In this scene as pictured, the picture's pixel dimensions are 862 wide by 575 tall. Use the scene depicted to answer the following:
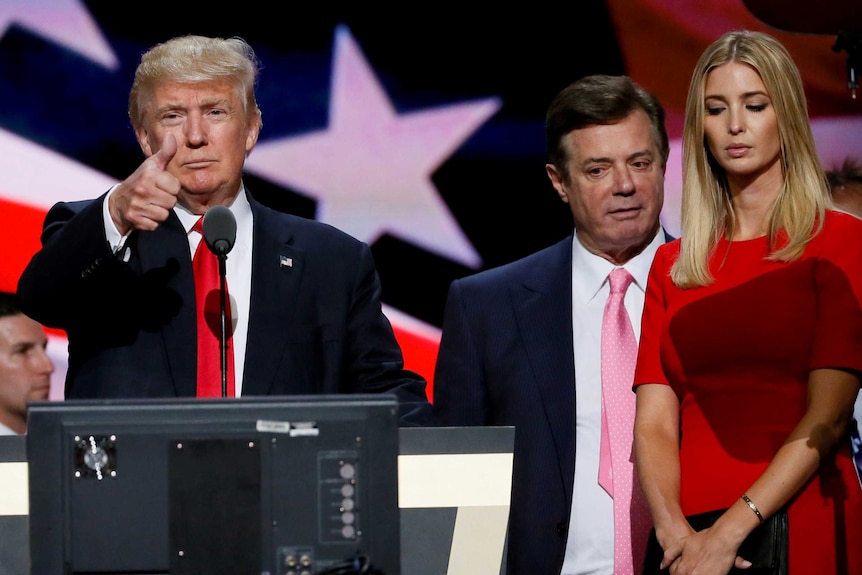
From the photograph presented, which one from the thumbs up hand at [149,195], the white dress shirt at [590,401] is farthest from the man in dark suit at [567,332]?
the thumbs up hand at [149,195]

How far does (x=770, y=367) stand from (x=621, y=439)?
1.88 feet

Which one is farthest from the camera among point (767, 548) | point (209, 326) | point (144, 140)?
point (144, 140)

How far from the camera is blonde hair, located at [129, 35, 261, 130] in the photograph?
2.86 m

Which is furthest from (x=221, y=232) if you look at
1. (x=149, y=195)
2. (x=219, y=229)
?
(x=149, y=195)

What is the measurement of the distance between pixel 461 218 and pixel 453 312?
34.9 inches

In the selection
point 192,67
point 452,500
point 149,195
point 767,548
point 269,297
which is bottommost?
point 767,548

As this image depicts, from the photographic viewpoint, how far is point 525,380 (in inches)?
119

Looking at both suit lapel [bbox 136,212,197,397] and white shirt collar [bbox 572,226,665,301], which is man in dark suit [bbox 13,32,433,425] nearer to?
suit lapel [bbox 136,212,197,397]

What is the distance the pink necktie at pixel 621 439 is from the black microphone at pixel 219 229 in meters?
1.11

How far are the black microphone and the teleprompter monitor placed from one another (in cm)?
51

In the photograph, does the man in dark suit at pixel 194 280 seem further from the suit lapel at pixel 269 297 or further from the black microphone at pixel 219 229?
the black microphone at pixel 219 229

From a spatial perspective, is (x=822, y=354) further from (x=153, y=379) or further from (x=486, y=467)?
(x=153, y=379)

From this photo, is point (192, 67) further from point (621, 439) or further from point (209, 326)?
point (621, 439)

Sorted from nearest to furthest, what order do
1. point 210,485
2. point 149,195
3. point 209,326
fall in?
point 210,485
point 149,195
point 209,326
